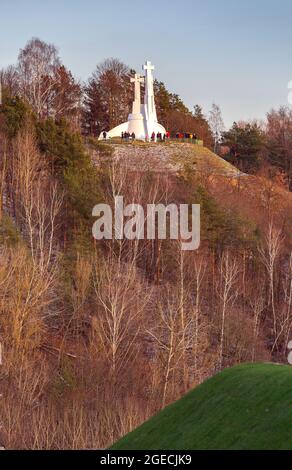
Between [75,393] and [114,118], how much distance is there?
34310 millimetres

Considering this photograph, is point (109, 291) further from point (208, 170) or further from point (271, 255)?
point (208, 170)

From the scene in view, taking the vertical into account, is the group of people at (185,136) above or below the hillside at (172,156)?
above

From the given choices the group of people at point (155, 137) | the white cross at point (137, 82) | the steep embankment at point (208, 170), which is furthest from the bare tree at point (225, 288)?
the white cross at point (137, 82)

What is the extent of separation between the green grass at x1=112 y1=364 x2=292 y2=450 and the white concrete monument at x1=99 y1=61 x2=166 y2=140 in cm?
3592

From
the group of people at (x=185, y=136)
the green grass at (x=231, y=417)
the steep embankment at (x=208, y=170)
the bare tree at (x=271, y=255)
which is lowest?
the green grass at (x=231, y=417)

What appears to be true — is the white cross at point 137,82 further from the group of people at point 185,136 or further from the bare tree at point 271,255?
the bare tree at point 271,255

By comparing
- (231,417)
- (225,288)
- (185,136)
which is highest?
(185,136)

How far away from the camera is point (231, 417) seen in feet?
39.8

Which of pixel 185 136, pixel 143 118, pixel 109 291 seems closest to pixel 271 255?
pixel 109 291

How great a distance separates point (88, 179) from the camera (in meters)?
32.5

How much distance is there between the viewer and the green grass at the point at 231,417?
10977mm

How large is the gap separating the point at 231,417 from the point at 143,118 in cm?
3895

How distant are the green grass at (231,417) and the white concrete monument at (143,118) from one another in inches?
1414
